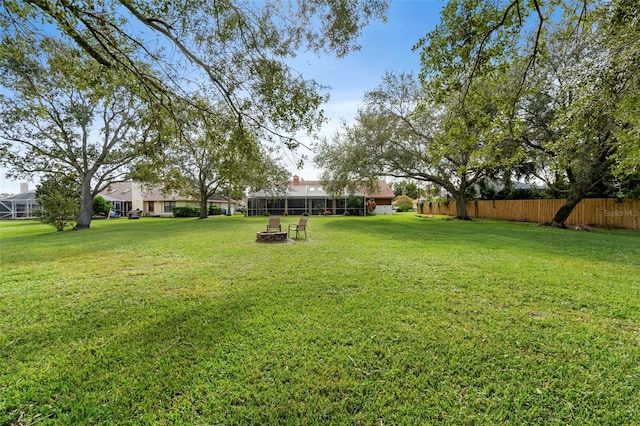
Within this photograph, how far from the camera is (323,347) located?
2.86 m

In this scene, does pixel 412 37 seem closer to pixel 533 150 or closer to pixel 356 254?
pixel 356 254

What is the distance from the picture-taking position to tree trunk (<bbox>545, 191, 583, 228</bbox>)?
1469cm

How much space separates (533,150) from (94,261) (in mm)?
18739

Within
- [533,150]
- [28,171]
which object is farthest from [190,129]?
[28,171]

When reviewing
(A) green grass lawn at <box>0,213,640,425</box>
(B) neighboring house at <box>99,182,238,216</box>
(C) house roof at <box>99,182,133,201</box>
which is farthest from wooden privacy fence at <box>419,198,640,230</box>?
(C) house roof at <box>99,182,133,201</box>

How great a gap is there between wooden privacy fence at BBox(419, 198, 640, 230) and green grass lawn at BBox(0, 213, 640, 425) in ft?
40.5

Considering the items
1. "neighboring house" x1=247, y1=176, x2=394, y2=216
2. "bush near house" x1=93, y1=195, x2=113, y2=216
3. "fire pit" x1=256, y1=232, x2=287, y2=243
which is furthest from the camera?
"neighboring house" x1=247, y1=176, x2=394, y2=216

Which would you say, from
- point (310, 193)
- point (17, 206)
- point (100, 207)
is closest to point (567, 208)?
point (310, 193)

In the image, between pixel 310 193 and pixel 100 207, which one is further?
pixel 310 193

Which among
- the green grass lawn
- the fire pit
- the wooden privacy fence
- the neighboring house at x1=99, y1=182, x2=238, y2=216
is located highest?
the neighboring house at x1=99, y1=182, x2=238, y2=216

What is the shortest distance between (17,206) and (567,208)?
50.8m

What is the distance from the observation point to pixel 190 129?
19.1 ft

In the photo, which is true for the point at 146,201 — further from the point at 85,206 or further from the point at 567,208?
the point at 567,208

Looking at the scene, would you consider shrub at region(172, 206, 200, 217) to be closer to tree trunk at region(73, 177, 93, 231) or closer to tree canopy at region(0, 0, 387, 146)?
tree trunk at region(73, 177, 93, 231)
